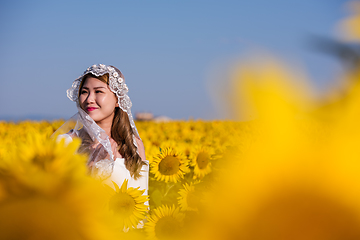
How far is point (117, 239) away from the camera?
221 millimetres

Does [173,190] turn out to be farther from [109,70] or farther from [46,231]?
[46,231]

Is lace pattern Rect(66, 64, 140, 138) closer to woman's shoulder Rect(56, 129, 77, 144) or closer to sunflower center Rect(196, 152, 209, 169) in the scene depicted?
woman's shoulder Rect(56, 129, 77, 144)

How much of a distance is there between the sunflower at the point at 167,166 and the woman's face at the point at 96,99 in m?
0.67

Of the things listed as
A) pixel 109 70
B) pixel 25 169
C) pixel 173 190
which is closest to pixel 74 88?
pixel 109 70

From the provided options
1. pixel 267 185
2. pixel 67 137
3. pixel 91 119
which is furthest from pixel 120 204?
pixel 91 119

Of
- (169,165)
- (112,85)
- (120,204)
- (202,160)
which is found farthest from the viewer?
(202,160)

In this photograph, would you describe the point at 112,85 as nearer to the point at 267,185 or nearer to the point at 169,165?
the point at 169,165

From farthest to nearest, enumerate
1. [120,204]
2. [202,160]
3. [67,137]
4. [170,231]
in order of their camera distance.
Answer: [202,160]
[67,137]
[120,204]
[170,231]

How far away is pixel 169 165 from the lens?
9.33 feet

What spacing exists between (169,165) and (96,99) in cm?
92

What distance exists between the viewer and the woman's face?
225cm

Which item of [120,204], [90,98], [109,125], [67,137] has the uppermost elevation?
[90,98]

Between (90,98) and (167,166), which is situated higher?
(90,98)

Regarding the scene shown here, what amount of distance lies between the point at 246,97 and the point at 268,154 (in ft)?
0.15
